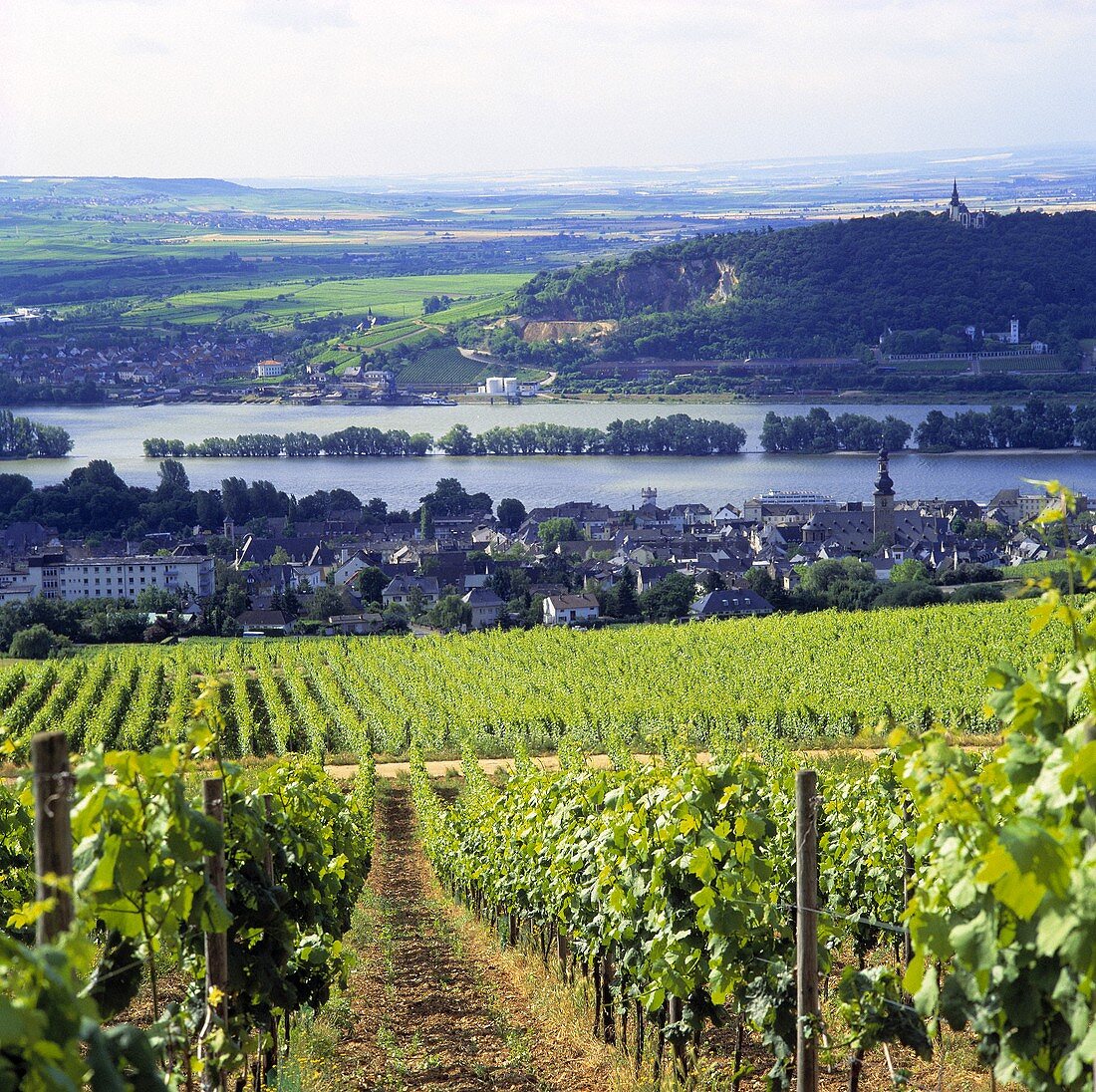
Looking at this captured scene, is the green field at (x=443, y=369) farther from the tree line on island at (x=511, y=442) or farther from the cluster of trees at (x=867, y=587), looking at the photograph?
the cluster of trees at (x=867, y=587)

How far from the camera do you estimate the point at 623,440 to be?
75125mm

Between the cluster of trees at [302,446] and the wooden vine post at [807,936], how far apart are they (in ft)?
241

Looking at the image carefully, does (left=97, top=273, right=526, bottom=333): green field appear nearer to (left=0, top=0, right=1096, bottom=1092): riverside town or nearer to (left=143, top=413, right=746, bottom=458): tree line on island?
(left=0, top=0, right=1096, bottom=1092): riverside town

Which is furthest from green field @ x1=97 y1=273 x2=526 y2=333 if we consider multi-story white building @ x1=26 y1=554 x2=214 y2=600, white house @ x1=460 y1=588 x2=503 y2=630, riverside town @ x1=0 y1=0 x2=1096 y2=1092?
white house @ x1=460 y1=588 x2=503 y2=630

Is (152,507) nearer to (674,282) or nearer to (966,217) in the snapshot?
(674,282)

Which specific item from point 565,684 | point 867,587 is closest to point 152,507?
point 867,587

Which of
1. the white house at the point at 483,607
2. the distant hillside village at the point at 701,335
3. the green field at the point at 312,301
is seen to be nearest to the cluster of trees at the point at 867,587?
the white house at the point at 483,607

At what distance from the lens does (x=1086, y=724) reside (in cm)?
204

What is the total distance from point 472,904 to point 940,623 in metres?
15.3

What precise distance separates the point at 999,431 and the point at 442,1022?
70.7m

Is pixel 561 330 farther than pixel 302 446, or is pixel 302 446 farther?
pixel 561 330

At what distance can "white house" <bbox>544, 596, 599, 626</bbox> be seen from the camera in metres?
36.0

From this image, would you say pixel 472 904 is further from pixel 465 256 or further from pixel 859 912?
pixel 465 256

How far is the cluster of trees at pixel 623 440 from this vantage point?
74.5m
